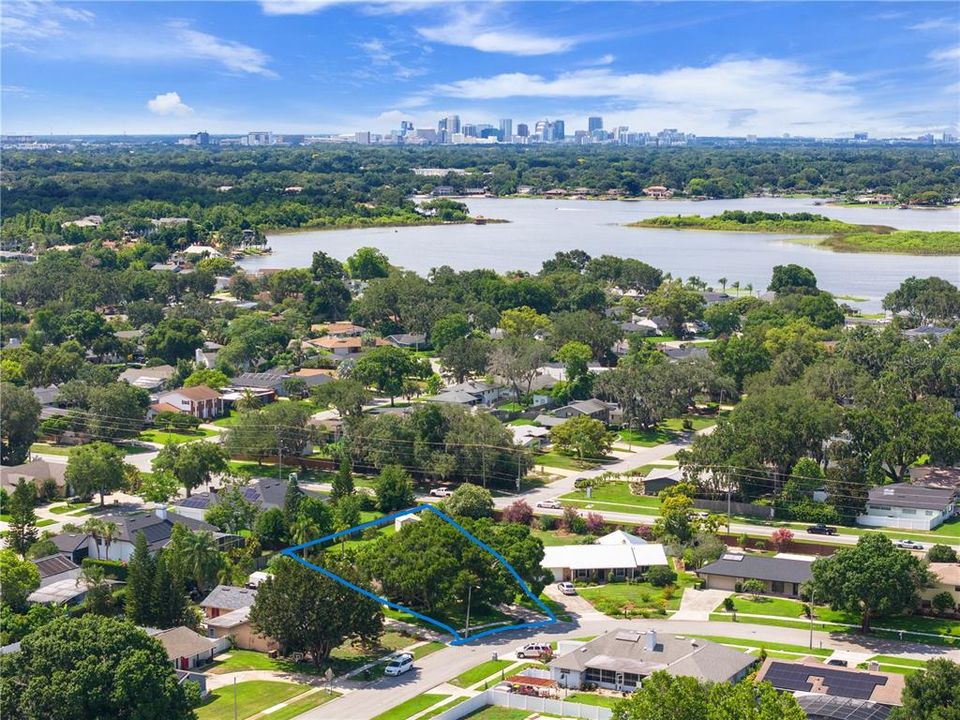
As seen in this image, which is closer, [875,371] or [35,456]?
[35,456]

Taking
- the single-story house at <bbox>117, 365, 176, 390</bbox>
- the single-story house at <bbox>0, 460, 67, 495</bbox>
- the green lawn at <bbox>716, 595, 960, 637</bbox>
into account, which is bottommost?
the green lawn at <bbox>716, 595, 960, 637</bbox>

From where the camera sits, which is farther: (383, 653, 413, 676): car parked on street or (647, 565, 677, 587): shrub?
(647, 565, 677, 587): shrub

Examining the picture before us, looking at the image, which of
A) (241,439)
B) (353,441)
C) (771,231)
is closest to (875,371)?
(353,441)

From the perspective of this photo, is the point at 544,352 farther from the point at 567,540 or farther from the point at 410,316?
the point at 567,540

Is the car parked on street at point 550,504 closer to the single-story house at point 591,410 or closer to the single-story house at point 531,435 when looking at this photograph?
the single-story house at point 531,435

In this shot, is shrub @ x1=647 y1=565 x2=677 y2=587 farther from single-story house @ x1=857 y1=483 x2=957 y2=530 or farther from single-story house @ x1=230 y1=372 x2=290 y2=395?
single-story house @ x1=230 y1=372 x2=290 y2=395

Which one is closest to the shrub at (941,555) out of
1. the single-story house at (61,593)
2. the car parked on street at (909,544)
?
the car parked on street at (909,544)

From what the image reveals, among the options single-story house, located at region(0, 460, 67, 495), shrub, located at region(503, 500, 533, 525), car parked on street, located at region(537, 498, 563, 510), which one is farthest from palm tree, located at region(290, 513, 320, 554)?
single-story house, located at region(0, 460, 67, 495)
